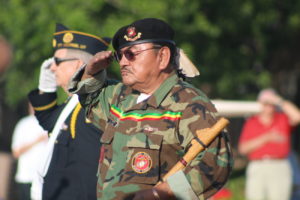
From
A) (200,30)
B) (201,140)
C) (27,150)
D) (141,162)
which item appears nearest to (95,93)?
(141,162)

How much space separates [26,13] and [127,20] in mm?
1920

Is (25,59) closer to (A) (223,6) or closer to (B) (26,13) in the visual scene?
(B) (26,13)

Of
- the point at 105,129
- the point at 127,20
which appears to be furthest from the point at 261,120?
the point at 105,129

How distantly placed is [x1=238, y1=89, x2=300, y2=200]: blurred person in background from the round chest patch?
660 cm

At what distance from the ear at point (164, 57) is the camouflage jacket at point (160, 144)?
0.08 m

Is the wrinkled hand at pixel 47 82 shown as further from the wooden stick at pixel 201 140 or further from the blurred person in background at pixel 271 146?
the blurred person in background at pixel 271 146

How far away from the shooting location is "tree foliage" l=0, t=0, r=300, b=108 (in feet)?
41.9

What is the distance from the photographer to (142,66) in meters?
4.25

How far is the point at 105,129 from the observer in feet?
14.5

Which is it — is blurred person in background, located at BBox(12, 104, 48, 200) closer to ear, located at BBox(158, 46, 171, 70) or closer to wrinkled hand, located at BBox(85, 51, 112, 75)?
wrinkled hand, located at BBox(85, 51, 112, 75)

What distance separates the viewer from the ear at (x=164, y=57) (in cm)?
426

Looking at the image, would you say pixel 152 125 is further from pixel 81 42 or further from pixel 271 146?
pixel 271 146

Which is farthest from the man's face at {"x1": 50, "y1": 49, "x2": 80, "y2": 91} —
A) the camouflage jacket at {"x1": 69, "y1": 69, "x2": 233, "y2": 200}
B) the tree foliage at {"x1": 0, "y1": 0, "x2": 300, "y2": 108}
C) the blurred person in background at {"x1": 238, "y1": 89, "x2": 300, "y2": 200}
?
the tree foliage at {"x1": 0, "y1": 0, "x2": 300, "y2": 108}

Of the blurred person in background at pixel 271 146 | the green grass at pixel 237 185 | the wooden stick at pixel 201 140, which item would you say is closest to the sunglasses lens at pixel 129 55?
the wooden stick at pixel 201 140
